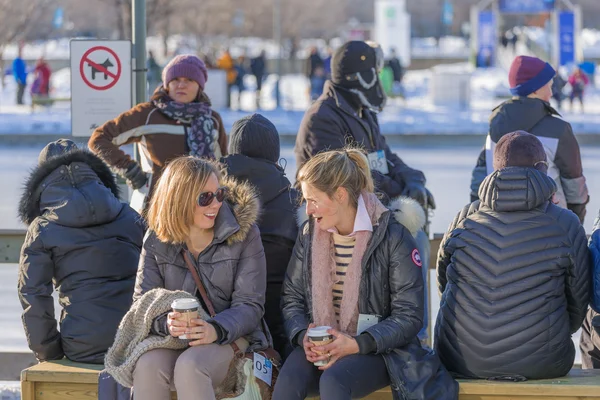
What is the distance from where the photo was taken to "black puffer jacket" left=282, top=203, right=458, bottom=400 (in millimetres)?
4488

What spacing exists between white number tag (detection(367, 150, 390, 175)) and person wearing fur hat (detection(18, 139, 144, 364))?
1.89 m

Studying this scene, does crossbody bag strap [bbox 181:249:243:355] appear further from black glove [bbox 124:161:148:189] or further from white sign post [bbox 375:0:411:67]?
white sign post [bbox 375:0:411:67]

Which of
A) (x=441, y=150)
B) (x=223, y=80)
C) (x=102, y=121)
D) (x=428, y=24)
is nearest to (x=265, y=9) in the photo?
(x=428, y=24)

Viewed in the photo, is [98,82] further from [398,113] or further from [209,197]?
[398,113]

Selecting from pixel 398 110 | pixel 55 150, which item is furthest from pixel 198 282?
pixel 398 110

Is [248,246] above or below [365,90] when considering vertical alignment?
below

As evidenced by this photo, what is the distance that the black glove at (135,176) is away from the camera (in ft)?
22.4

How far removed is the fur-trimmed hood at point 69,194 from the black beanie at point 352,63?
1962mm

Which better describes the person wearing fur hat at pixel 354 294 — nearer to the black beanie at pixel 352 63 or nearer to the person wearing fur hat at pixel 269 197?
the person wearing fur hat at pixel 269 197

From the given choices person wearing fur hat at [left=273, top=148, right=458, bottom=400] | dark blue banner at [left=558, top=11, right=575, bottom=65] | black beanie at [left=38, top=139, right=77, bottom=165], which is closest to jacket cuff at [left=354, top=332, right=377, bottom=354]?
→ person wearing fur hat at [left=273, top=148, right=458, bottom=400]

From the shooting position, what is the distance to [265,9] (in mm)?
74250

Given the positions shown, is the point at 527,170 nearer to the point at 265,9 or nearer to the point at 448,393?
the point at 448,393

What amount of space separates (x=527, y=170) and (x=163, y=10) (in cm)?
3570

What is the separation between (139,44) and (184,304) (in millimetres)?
4188
